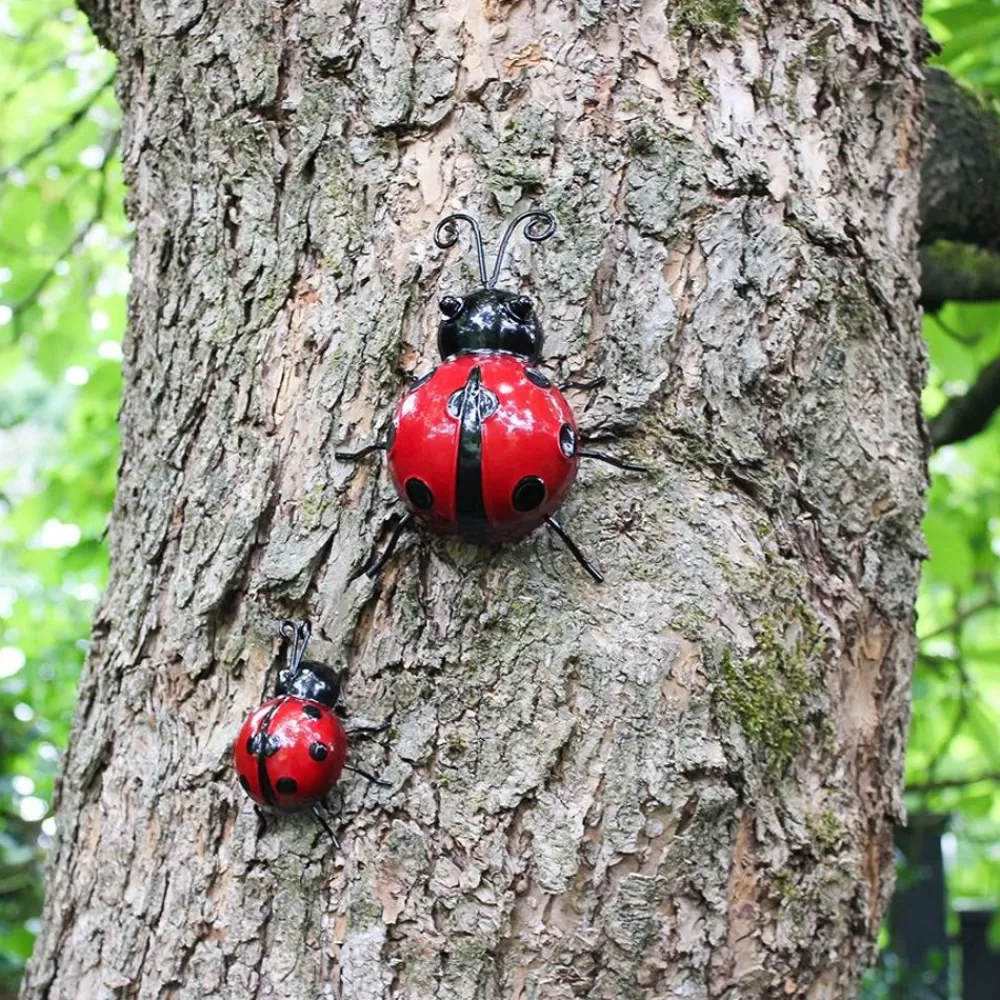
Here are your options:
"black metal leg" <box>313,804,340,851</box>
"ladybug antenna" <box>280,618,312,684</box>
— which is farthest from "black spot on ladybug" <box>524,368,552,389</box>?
"black metal leg" <box>313,804,340,851</box>

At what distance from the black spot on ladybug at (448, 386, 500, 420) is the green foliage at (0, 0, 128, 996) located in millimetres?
1823

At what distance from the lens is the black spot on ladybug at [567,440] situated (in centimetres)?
107

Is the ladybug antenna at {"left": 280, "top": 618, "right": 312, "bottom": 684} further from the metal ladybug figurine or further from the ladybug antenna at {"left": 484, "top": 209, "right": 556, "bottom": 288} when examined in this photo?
the ladybug antenna at {"left": 484, "top": 209, "right": 556, "bottom": 288}

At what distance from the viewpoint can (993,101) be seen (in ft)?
8.05

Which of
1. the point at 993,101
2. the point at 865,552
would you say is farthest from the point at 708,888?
the point at 993,101

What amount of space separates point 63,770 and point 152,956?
1.07 feet

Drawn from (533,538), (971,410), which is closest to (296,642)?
(533,538)

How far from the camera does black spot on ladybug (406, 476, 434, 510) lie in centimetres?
107

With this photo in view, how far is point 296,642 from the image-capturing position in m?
1.16

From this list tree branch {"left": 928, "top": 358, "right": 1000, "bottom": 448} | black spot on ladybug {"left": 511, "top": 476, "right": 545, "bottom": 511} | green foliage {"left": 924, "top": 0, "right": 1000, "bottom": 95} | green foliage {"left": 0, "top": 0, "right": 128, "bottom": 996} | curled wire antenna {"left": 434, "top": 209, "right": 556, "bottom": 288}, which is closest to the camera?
black spot on ladybug {"left": 511, "top": 476, "right": 545, "bottom": 511}

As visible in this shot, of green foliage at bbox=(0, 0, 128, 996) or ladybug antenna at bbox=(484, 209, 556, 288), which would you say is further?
green foliage at bbox=(0, 0, 128, 996)

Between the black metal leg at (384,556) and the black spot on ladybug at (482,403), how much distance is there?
0.43ft

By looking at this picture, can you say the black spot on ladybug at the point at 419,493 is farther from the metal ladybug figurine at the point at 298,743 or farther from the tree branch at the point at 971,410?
the tree branch at the point at 971,410

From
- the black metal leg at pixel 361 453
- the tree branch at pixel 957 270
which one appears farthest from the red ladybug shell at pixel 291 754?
the tree branch at pixel 957 270
